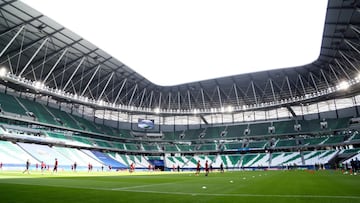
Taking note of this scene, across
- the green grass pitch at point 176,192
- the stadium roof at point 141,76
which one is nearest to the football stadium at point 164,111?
the stadium roof at point 141,76

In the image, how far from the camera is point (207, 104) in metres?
73.7

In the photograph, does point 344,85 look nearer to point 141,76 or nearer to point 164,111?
point 141,76

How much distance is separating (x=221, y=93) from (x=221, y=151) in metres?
17.1

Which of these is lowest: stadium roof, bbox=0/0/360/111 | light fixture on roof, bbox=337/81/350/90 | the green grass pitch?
the green grass pitch

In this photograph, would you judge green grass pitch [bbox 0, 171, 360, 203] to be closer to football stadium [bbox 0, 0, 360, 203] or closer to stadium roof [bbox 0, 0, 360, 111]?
football stadium [bbox 0, 0, 360, 203]

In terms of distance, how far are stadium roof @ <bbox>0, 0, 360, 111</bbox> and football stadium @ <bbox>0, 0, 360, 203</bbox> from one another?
0.80 ft

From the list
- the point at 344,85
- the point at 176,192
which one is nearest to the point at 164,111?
the point at 344,85

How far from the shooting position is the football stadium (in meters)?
39.5

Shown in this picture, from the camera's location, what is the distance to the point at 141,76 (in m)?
60.1

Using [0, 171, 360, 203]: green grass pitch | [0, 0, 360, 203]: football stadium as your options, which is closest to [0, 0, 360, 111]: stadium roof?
[0, 0, 360, 203]: football stadium

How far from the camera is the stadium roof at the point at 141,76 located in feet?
118

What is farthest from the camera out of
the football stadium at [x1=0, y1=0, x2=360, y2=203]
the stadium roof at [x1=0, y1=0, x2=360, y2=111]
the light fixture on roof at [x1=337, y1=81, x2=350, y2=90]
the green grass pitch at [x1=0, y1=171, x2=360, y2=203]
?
the light fixture on roof at [x1=337, y1=81, x2=350, y2=90]

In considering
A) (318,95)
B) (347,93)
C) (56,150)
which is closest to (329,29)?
(318,95)

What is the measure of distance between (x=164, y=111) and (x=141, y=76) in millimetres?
18148
